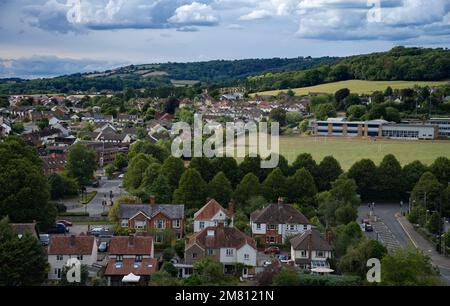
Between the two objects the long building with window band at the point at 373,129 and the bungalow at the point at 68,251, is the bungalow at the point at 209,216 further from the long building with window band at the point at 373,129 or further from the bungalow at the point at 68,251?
the long building with window band at the point at 373,129

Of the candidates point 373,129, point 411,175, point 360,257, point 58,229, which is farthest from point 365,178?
point 373,129

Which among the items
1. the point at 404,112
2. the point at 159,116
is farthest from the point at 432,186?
A: the point at 159,116

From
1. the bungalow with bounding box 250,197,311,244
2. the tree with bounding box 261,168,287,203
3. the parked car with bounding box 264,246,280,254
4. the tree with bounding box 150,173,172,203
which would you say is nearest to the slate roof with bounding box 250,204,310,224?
the bungalow with bounding box 250,197,311,244

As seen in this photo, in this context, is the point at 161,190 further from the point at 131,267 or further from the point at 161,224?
the point at 131,267

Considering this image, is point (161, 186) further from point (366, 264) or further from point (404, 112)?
point (404, 112)

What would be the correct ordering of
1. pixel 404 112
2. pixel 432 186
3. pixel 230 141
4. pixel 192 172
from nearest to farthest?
pixel 192 172
pixel 432 186
pixel 230 141
pixel 404 112
